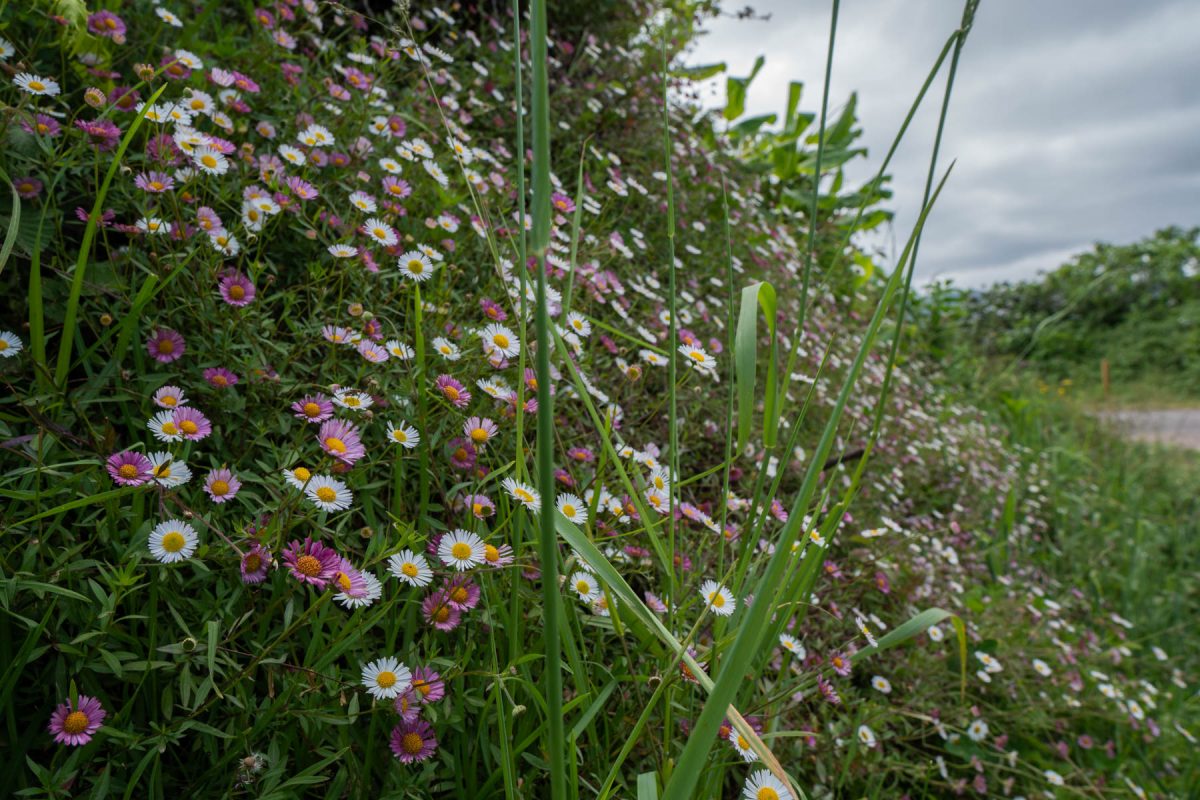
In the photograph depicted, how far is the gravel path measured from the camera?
522 centimetres

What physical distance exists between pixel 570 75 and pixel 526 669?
2.56m

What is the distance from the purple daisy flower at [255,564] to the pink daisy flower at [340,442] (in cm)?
14

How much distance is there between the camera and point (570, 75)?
2.79 meters

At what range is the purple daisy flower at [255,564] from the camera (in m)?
0.73

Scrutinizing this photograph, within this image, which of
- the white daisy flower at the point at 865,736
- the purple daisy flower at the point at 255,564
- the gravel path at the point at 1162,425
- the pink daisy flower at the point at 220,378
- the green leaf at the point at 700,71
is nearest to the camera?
the purple daisy flower at the point at 255,564

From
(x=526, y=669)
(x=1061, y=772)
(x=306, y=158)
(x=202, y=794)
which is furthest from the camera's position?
(x=1061, y=772)

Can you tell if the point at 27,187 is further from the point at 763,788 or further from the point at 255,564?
the point at 763,788

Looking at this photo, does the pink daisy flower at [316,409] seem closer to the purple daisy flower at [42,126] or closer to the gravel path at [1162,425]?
the purple daisy flower at [42,126]

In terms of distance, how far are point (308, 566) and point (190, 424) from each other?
26cm

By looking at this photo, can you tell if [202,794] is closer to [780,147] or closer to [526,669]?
[526,669]

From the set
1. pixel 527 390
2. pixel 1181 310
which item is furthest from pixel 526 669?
pixel 1181 310

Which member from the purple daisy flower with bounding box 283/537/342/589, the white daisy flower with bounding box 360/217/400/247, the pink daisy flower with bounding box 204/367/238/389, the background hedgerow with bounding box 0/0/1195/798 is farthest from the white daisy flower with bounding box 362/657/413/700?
the white daisy flower with bounding box 360/217/400/247

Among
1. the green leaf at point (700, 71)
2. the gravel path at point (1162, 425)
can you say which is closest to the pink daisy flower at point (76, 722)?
the green leaf at point (700, 71)

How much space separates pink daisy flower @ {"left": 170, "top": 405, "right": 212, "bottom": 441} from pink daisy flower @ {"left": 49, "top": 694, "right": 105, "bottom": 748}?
0.97 feet
